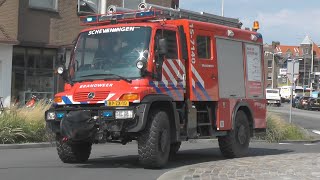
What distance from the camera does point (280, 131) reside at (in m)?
21.8

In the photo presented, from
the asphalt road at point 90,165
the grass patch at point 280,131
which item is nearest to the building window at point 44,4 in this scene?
the asphalt road at point 90,165

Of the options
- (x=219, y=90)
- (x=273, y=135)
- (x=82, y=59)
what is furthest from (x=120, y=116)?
(x=273, y=135)

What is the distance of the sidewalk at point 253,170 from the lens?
9.39 meters

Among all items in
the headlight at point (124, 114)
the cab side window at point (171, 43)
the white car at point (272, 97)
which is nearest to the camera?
the headlight at point (124, 114)

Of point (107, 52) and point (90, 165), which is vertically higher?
point (107, 52)

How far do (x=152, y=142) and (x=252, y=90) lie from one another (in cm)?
470

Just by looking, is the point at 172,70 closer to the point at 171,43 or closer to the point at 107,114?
the point at 171,43

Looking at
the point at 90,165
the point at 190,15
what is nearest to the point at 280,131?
the point at 190,15

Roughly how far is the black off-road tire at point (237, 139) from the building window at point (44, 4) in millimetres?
13238

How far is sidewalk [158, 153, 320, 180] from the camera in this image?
939 centimetres

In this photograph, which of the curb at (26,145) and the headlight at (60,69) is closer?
the headlight at (60,69)

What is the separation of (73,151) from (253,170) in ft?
12.7

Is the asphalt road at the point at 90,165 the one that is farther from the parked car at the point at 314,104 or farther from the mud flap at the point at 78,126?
the parked car at the point at 314,104

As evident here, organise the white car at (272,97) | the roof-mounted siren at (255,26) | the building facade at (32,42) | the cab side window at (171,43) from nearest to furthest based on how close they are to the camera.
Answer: the cab side window at (171,43)
the roof-mounted siren at (255,26)
the building facade at (32,42)
the white car at (272,97)
